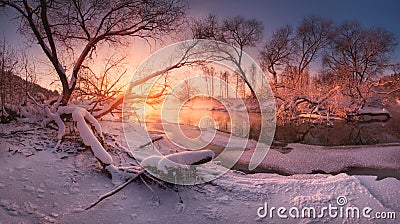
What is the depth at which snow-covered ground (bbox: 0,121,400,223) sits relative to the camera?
391cm

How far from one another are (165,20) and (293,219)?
772cm

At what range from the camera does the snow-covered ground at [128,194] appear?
3.91 meters

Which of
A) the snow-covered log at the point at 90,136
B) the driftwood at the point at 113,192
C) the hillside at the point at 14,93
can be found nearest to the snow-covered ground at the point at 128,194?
the driftwood at the point at 113,192

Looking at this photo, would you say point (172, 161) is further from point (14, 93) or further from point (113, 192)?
point (14, 93)

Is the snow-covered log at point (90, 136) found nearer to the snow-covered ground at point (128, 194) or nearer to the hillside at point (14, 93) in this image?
the snow-covered ground at point (128, 194)

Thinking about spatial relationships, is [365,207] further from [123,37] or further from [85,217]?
[123,37]

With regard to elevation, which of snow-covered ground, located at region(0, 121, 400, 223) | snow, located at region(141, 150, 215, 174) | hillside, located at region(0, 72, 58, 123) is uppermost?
hillside, located at region(0, 72, 58, 123)

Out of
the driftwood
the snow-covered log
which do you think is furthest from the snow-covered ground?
the snow-covered log

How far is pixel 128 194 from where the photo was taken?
15.1 ft

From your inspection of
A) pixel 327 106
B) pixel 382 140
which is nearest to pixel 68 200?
pixel 382 140

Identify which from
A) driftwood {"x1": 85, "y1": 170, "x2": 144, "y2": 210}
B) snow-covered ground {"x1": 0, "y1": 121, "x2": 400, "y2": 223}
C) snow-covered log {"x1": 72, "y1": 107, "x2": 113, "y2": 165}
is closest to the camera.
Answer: snow-covered ground {"x1": 0, "y1": 121, "x2": 400, "y2": 223}

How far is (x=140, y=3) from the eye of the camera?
8758 millimetres

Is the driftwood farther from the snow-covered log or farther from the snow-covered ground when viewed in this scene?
the snow-covered log

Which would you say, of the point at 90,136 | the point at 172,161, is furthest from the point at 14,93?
the point at 172,161
